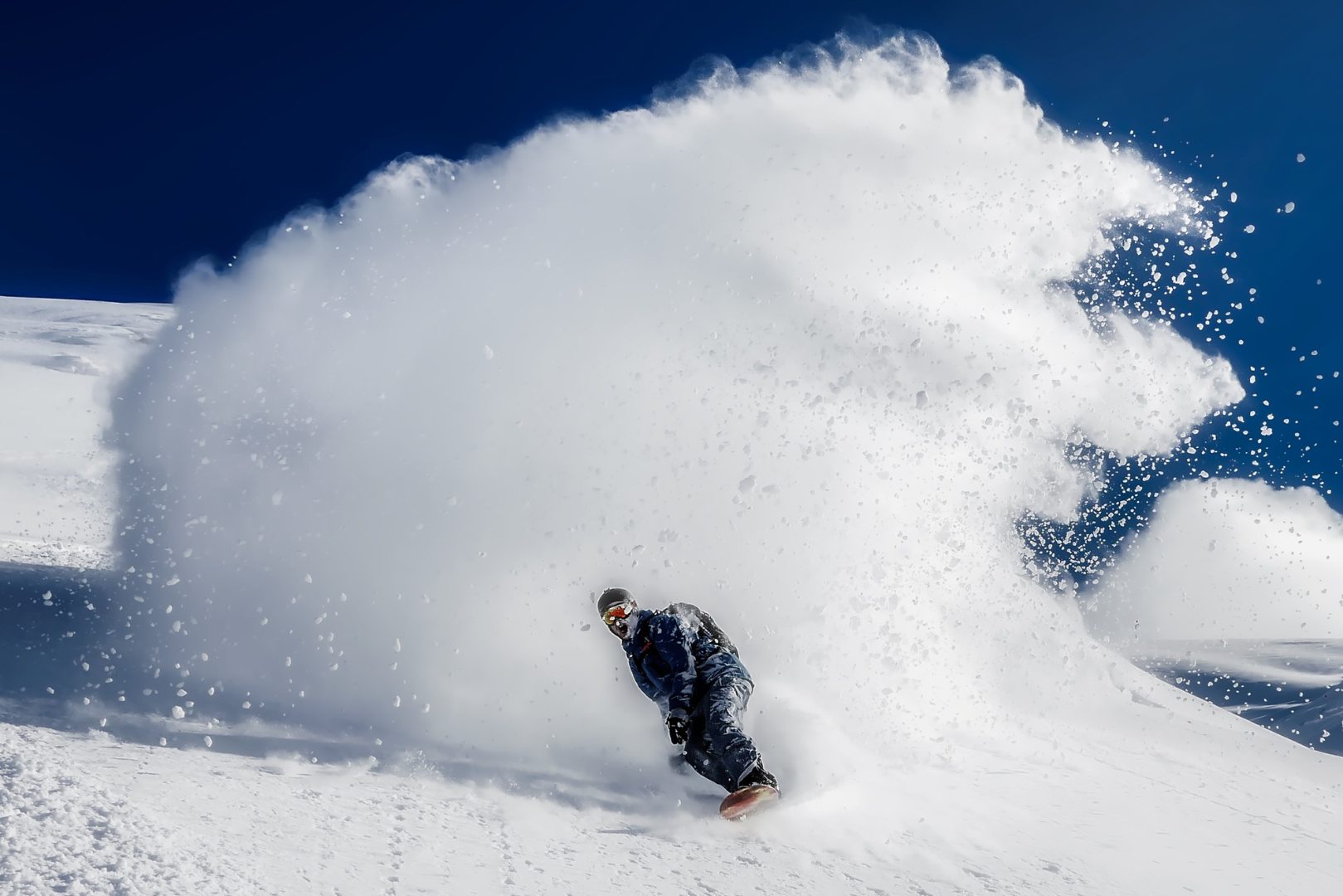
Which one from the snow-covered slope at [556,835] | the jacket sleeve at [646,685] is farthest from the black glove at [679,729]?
the snow-covered slope at [556,835]

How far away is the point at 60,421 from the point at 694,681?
29.2 meters

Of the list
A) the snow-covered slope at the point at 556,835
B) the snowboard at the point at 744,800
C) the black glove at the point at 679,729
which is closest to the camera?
the snow-covered slope at the point at 556,835

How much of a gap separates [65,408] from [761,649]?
30.2 m

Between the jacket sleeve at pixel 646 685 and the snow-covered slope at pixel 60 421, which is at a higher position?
the snow-covered slope at pixel 60 421

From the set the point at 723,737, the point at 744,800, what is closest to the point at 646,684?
the point at 723,737

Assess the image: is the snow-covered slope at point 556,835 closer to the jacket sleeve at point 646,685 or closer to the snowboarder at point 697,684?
the snowboarder at point 697,684

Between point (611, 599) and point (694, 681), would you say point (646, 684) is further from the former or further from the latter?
point (611, 599)

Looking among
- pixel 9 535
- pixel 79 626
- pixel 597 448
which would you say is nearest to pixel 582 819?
pixel 597 448

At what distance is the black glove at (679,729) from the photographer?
177 inches

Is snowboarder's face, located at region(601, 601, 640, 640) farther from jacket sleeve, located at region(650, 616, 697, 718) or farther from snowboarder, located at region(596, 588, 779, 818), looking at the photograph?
jacket sleeve, located at region(650, 616, 697, 718)

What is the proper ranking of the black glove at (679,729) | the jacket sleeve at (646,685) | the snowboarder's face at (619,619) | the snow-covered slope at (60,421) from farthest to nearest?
the snow-covered slope at (60,421), the snowboarder's face at (619,619), the jacket sleeve at (646,685), the black glove at (679,729)

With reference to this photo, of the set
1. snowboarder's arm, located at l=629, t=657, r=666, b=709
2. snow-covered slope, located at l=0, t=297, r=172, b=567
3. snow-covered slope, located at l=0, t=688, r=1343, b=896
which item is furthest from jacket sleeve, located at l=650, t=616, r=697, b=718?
snow-covered slope, located at l=0, t=297, r=172, b=567

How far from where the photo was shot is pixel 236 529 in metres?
7.19

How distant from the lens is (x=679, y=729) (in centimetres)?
450
